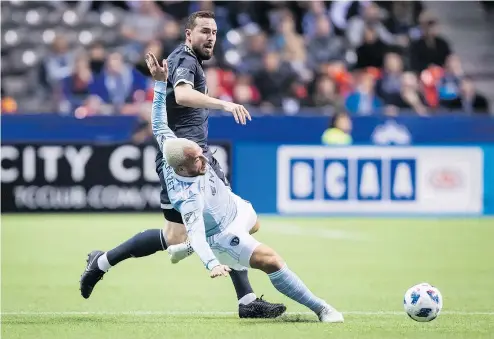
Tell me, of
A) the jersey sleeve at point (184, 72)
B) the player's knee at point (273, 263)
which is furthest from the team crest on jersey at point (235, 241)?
the jersey sleeve at point (184, 72)

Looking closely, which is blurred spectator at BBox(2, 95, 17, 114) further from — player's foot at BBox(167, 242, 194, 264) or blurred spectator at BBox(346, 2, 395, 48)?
player's foot at BBox(167, 242, 194, 264)

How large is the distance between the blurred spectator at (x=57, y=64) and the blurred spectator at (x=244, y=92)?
2.93 meters

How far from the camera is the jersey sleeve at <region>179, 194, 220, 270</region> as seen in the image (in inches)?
286

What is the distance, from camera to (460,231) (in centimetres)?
1585

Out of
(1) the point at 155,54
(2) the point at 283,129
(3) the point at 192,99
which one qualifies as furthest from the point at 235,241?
(1) the point at 155,54

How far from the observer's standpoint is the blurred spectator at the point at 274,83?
20016 millimetres

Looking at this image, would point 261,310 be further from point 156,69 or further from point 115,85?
point 115,85

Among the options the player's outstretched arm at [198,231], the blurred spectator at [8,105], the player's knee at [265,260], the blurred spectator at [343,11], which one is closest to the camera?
the player's outstretched arm at [198,231]

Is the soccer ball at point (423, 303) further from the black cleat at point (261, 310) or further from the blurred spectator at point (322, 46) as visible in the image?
the blurred spectator at point (322, 46)

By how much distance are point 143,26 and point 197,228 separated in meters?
14.0

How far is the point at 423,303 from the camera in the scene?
7758 millimetres

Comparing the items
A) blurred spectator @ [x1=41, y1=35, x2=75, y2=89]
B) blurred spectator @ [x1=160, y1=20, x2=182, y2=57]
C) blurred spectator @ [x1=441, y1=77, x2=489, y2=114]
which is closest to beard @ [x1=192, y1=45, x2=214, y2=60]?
blurred spectator @ [x1=160, y1=20, x2=182, y2=57]

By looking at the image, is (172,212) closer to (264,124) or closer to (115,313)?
(115,313)

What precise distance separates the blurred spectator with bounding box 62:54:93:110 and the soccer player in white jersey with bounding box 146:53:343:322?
1170 cm
